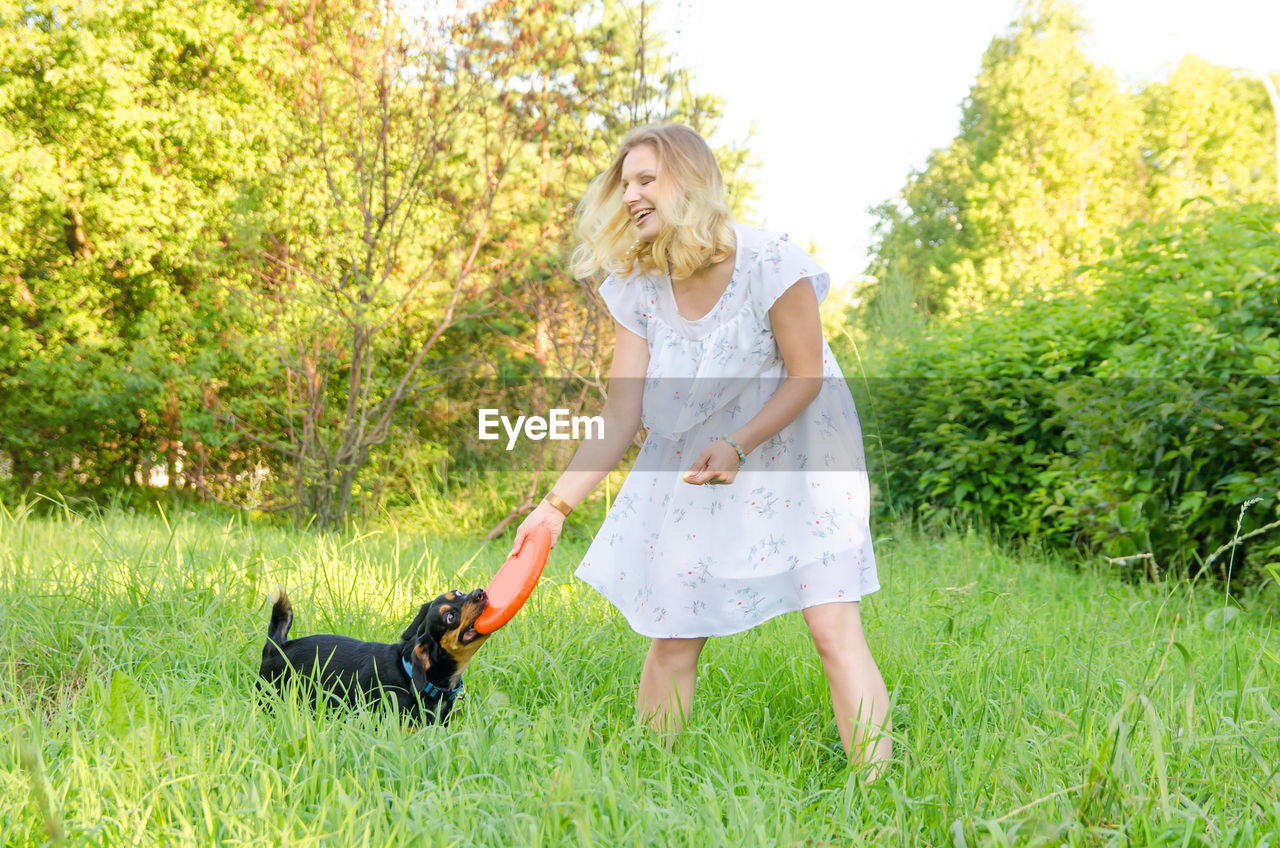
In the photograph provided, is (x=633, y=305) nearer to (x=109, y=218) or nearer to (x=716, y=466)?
(x=716, y=466)

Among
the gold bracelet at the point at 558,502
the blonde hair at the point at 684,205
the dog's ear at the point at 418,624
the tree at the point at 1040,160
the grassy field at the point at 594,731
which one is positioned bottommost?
the grassy field at the point at 594,731

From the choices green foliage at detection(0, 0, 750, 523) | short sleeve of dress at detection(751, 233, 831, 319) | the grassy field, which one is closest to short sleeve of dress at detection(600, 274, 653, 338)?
short sleeve of dress at detection(751, 233, 831, 319)

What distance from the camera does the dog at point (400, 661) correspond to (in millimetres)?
2406

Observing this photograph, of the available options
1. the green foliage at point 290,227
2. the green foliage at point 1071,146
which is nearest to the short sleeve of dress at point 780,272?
the green foliage at point 290,227

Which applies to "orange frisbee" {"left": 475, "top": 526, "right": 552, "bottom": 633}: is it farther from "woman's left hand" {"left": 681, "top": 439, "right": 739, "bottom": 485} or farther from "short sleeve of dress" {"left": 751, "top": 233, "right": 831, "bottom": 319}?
"short sleeve of dress" {"left": 751, "top": 233, "right": 831, "bottom": 319}

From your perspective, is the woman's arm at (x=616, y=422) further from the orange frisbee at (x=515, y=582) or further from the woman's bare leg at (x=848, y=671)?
the woman's bare leg at (x=848, y=671)

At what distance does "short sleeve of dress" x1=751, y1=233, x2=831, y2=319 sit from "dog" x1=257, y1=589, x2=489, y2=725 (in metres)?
1.03

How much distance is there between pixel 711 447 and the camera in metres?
2.27

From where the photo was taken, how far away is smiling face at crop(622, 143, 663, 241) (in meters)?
2.52

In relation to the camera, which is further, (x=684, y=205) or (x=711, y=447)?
(x=684, y=205)

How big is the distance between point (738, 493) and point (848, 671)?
1.70 ft

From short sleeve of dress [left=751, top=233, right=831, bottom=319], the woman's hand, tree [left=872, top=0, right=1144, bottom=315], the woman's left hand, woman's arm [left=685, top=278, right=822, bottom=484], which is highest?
tree [left=872, top=0, right=1144, bottom=315]

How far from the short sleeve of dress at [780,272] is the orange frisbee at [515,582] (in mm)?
819

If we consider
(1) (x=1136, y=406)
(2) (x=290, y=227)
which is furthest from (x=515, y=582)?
(2) (x=290, y=227)
